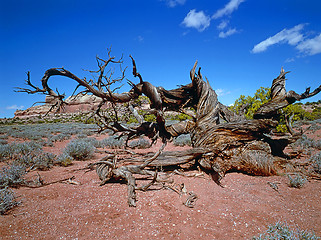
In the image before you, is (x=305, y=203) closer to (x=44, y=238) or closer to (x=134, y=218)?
(x=134, y=218)

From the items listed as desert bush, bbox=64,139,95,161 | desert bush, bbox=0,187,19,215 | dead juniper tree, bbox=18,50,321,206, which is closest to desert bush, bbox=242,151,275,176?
dead juniper tree, bbox=18,50,321,206

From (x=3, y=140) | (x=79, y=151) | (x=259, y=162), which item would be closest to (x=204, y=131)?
(x=259, y=162)

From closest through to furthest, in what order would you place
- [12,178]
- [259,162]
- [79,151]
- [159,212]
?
[159,212] < [12,178] < [259,162] < [79,151]

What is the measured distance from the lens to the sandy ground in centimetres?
238

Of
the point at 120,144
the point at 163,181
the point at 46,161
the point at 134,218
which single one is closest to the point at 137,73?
the point at 163,181

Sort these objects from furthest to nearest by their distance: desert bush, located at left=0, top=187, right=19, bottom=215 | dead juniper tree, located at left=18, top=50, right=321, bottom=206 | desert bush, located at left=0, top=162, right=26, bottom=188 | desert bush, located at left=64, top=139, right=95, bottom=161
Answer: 1. desert bush, located at left=64, top=139, right=95, bottom=161
2. dead juniper tree, located at left=18, top=50, right=321, bottom=206
3. desert bush, located at left=0, top=162, right=26, bottom=188
4. desert bush, located at left=0, top=187, right=19, bottom=215

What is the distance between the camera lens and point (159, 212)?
2840 millimetres

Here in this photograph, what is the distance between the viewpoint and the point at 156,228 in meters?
2.45

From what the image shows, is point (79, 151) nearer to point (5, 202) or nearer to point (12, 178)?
point (12, 178)

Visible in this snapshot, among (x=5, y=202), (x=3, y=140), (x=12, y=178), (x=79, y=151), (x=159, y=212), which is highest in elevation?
(x=3, y=140)

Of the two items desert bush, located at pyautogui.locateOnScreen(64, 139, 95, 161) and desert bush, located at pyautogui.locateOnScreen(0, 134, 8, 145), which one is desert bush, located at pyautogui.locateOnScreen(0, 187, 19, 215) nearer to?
desert bush, located at pyautogui.locateOnScreen(64, 139, 95, 161)

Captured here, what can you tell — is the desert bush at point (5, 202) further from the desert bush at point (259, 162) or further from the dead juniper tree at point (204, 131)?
the desert bush at point (259, 162)

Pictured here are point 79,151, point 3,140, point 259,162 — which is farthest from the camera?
point 3,140

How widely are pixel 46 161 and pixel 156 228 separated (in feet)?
16.6
